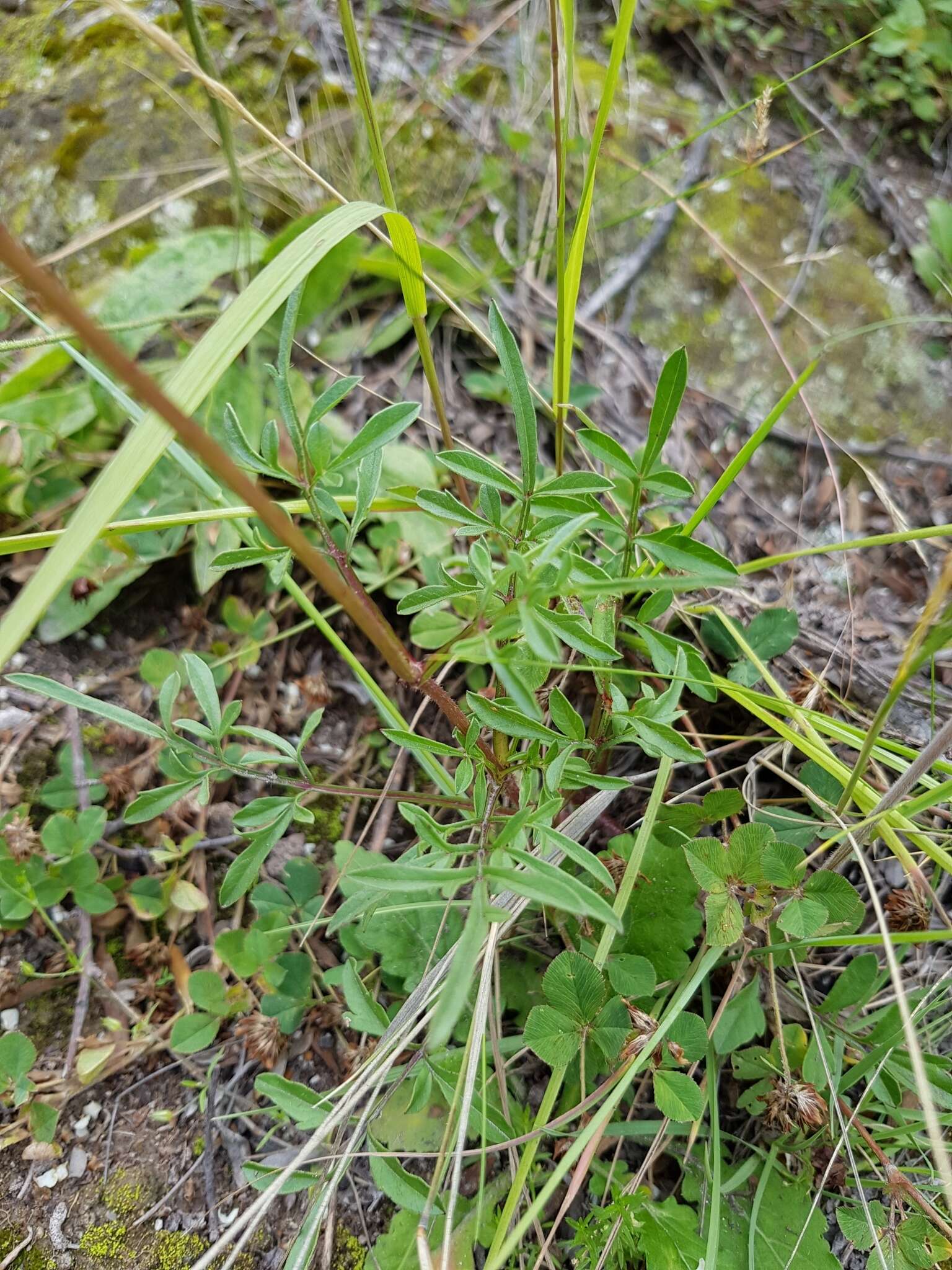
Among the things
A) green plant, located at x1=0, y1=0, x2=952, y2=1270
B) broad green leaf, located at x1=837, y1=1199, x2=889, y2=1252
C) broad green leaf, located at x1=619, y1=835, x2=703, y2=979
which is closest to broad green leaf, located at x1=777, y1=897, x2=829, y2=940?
green plant, located at x1=0, y1=0, x2=952, y2=1270

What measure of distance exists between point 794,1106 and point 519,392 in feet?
3.22

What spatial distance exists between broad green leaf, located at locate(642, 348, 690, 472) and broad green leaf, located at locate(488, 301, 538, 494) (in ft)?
0.47

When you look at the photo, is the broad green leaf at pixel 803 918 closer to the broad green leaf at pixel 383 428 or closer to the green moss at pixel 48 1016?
the broad green leaf at pixel 383 428

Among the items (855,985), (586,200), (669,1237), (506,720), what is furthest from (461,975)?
(586,200)

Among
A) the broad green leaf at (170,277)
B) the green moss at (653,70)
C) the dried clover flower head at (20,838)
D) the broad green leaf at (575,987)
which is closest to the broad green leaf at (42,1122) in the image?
the dried clover flower head at (20,838)

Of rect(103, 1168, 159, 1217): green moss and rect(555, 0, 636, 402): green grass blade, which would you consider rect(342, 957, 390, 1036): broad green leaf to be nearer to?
rect(103, 1168, 159, 1217): green moss

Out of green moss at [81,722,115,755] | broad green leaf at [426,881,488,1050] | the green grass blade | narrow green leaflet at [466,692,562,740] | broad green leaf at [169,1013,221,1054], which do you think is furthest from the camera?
green moss at [81,722,115,755]

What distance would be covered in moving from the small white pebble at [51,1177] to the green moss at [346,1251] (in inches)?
15.6

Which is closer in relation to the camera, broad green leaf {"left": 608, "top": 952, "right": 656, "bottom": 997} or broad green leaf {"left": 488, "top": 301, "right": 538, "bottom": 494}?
broad green leaf {"left": 488, "top": 301, "right": 538, "bottom": 494}

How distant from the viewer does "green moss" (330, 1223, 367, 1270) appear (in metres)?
1.05

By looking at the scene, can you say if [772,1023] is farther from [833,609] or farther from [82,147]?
[82,147]

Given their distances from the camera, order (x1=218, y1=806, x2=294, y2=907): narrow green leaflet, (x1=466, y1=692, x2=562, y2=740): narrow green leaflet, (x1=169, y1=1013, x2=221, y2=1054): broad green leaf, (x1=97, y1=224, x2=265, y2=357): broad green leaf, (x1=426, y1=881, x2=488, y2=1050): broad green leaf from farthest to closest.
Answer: (x1=97, y1=224, x2=265, y2=357): broad green leaf, (x1=169, y1=1013, x2=221, y2=1054): broad green leaf, (x1=218, y1=806, x2=294, y2=907): narrow green leaflet, (x1=466, y1=692, x2=562, y2=740): narrow green leaflet, (x1=426, y1=881, x2=488, y2=1050): broad green leaf

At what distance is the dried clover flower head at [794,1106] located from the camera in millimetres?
959

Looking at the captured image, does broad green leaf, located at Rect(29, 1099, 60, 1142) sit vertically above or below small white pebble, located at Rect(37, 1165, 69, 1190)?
above
